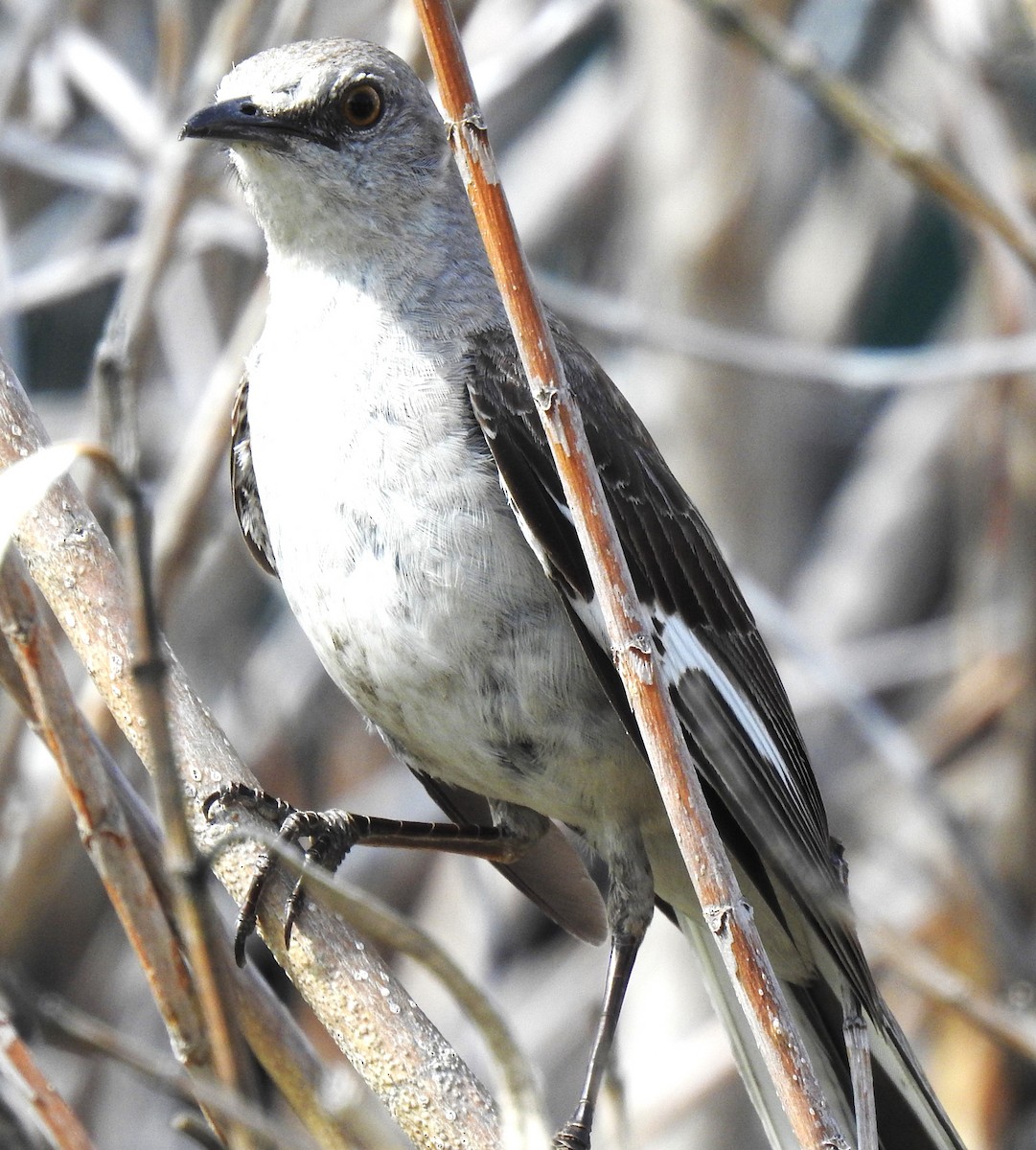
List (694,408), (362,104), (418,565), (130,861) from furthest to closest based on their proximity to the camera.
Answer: (694,408) → (362,104) → (418,565) → (130,861)

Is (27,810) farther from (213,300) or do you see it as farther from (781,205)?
(781,205)

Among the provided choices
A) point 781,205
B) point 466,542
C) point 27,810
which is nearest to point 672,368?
point 781,205

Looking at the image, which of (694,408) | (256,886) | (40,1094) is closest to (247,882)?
(256,886)

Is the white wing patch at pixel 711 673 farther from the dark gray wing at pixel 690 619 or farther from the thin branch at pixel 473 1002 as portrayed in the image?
the thin branch at pixel 473 1002

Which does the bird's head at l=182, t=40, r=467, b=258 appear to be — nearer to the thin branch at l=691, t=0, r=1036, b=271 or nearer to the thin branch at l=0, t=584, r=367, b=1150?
the thin branch at l=691, t=0, r=1036, b=271

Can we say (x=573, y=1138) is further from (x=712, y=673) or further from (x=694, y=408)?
(x=694, y=408)
